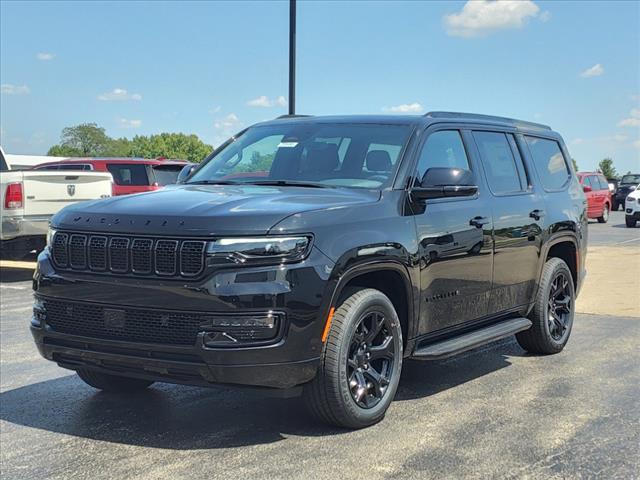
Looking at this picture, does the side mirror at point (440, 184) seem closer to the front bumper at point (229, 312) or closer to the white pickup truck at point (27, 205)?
the front bumper at point (229, 312)

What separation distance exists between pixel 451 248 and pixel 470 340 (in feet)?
2.25

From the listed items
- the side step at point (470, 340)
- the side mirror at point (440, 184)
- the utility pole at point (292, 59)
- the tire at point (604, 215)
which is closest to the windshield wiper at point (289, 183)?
the side mirror at point (440, 184)

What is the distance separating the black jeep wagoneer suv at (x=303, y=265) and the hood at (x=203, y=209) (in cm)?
1

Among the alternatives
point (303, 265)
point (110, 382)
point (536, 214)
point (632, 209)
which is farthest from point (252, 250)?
point (632, 209)

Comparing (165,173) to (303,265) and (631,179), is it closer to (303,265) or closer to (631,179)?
(303,265)

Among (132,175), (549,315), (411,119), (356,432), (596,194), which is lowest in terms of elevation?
(356,432)

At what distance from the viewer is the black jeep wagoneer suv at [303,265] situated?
12.8ft

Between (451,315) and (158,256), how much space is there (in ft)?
7.21

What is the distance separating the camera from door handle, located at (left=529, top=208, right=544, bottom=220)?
622 centimetres

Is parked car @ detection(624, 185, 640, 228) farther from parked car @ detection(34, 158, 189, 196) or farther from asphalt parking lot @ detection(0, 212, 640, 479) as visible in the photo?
asphalt parking lot @ detection(0, 212, 640, 479)

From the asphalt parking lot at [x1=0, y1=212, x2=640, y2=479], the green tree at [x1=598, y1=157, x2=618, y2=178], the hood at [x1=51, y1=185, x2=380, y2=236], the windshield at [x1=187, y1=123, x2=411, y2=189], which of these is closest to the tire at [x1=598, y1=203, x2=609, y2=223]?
the asphalt parking lot at [x1=0, y1=212, x2=640, y2=479]

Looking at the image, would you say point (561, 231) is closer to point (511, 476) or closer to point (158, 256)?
point (511, 476)

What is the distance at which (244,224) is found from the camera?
3.94m

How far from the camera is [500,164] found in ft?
20.0
